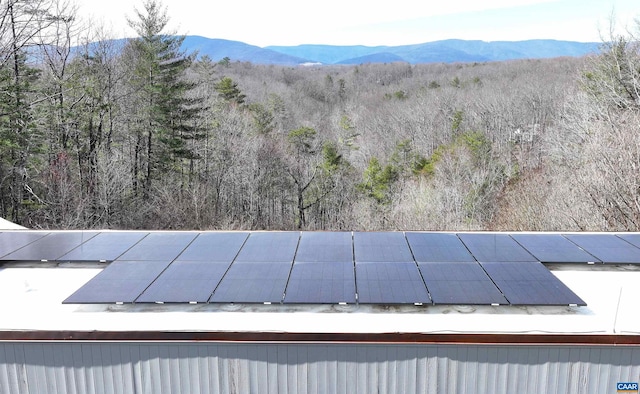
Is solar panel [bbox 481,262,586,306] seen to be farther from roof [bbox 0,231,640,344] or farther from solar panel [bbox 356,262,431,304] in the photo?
solar panel [bbox 356,262,431,304]

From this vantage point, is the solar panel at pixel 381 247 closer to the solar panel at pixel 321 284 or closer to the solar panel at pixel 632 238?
the solar panel at pixel 321 284

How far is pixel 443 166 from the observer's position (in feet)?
118

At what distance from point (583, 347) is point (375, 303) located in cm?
243

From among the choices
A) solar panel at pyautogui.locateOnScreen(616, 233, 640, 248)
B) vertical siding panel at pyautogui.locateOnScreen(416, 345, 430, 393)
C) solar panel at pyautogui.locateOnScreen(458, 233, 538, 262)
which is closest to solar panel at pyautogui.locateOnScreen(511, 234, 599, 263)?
solar panel at pyautogui.locateOnScreen(458, 233, 538, 262)

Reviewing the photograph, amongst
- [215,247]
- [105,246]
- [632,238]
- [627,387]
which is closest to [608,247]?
[632,238]

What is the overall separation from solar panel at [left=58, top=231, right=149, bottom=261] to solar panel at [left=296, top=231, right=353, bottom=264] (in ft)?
9.39

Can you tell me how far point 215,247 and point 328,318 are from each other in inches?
110

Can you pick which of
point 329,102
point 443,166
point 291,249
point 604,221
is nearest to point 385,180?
point 443,166

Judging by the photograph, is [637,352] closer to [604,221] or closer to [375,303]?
[375,303]

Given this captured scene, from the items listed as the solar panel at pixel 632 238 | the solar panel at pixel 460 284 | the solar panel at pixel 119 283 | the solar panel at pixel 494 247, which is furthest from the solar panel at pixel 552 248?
the solar panel at pixel 119 283

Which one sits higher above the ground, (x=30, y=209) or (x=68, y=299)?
(x=68, y=299)

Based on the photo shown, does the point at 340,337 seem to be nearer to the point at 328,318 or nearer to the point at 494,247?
the point at 328,318

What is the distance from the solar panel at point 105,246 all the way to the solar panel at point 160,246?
158 millimetres

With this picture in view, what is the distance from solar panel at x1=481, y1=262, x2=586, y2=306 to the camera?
620 cm
